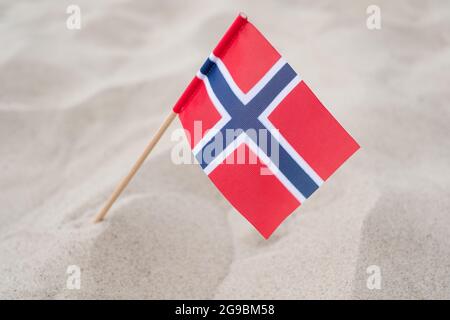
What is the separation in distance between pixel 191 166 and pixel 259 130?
2.60ft

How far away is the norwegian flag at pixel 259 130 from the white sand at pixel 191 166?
1.21 feet

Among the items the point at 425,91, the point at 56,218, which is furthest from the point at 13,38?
the point at 425,91

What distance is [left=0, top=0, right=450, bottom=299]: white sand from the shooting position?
157cm

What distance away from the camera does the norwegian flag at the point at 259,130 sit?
1.29 meters

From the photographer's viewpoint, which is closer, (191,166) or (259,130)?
(259,130)

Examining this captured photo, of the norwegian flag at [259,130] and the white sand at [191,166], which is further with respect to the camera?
the white sand at [191,166]

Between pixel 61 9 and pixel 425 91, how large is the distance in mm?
2349

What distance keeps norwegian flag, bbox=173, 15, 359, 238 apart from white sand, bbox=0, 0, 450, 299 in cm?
37

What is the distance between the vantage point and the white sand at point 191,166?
1.57 m

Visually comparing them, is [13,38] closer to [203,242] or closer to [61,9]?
[61,9]

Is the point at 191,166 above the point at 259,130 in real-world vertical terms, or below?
below

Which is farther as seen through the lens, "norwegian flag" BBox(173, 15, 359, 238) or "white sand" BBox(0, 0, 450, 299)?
"white sand" BBox(0, 0, 450, 299)

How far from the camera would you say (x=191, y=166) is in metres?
2.08
